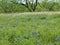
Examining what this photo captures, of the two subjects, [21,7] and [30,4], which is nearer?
[30,4]

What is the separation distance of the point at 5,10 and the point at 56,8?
43.1ft

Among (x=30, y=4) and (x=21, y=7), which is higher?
(x=30, y=4)

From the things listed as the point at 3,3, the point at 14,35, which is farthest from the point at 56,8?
the point at 14,35

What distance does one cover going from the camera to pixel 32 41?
6148mm

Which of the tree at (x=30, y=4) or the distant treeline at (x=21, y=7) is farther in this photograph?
the tree at (x=30, y=4)

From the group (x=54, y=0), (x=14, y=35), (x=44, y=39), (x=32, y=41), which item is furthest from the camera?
(x=54, y=0)

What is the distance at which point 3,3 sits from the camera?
45344 mm

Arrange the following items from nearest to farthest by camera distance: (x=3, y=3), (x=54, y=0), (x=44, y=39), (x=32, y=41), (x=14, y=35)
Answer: (x=32, y=41) → (x=44, y=39) → (x=14, y=35) → (x=3, y=3) → (x=54, y=0)

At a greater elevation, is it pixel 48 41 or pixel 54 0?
pixel 48 41

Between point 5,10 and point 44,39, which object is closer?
point 44,39

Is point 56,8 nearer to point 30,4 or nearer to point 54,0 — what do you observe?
point 54,0

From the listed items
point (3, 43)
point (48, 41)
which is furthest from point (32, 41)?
point (3, 43)

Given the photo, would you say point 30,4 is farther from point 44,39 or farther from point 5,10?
point 44,39

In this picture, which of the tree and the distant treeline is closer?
the distant treeline
